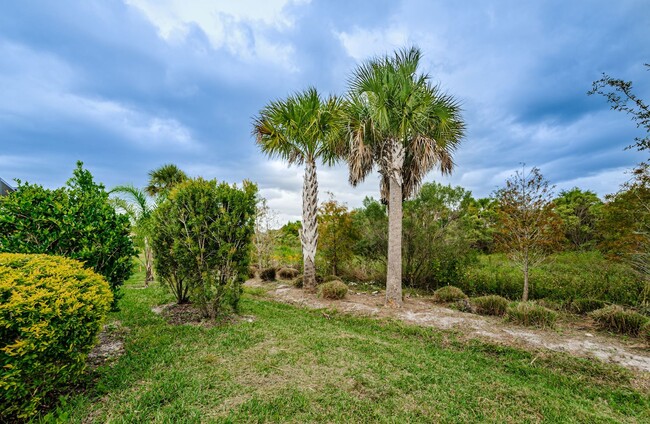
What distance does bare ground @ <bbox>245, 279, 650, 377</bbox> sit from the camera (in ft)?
14.9

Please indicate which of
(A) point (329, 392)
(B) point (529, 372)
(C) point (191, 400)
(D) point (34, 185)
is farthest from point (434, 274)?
(D) point (34, 185)

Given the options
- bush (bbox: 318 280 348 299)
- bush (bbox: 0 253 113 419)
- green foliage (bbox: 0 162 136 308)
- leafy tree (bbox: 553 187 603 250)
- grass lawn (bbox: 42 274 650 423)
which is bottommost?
grass lawn (bbox: 42 274 650 423)

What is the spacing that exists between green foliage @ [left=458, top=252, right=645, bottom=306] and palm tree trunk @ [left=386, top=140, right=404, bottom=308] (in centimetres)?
367

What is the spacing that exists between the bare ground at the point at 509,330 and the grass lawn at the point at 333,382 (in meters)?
0.54

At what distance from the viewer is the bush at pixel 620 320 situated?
17.7 ft

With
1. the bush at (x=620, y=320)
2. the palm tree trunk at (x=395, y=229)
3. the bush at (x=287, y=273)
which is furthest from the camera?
the bush at (x=287, y=273)

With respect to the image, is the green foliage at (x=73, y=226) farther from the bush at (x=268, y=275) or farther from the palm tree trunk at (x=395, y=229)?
the bush at (x=268, y=275)

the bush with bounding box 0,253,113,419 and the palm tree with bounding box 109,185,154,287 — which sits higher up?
the palm tree with bounding box 109,185,154,287

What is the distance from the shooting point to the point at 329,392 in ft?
9.91

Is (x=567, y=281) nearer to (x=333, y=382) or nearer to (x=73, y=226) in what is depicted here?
(x=333, y=382)

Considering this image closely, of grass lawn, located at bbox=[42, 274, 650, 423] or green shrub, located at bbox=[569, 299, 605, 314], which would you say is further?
green shrub, located at bbox=[569, 299, 605, 314]

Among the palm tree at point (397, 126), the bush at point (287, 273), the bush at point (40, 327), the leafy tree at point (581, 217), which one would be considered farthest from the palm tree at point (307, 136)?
the leafy tree at point (581, 217)

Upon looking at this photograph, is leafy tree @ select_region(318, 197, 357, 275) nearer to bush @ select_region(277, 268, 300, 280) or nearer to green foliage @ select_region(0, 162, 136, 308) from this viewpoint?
bush @ select_region(277, 268, 300, 280)

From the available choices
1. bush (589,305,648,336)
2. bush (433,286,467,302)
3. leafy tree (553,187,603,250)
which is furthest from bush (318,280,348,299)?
leafy tree (553,187,603,250)
